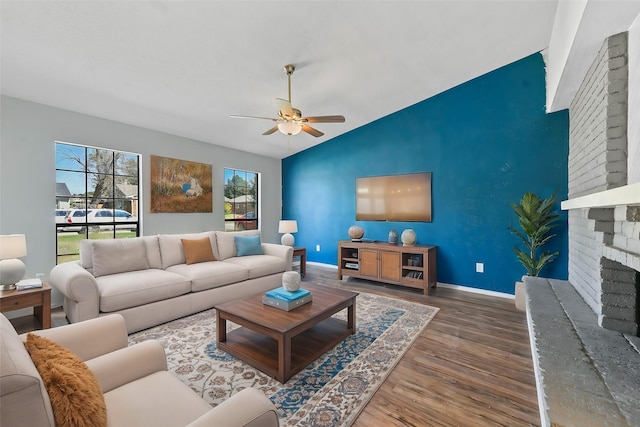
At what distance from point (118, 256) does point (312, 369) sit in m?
2.59

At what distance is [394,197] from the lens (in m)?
4.77

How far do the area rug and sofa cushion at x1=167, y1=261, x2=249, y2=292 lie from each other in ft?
1.23

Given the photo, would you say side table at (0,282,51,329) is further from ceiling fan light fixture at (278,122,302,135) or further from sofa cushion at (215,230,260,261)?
ceiling fan light fixture at (278,122,302,135)

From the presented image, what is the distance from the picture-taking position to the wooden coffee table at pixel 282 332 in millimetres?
1972

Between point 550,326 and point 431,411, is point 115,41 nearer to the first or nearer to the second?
point 431,411

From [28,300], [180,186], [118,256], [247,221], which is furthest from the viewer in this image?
[247,221]

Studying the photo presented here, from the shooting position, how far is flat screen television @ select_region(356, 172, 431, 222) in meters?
4.46

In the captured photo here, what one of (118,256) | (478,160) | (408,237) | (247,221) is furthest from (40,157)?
(478,160)

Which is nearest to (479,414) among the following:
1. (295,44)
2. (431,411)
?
(431,411)

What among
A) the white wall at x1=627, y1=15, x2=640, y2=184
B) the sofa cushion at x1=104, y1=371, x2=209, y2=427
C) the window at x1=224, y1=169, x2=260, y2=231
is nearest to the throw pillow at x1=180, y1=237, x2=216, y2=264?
the window at x1=224, y1=169, x2=260, y2=231

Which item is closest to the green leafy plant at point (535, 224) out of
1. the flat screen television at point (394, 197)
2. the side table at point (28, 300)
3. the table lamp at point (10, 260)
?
the flat screen television at point (394, 197)

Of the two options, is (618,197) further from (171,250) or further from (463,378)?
(171,250)

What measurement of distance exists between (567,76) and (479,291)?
276cm

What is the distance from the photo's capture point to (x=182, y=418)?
1071 mm
